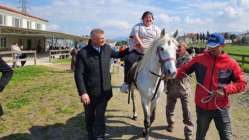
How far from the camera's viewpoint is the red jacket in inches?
202

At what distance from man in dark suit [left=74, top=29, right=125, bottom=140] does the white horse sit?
0.91 metres

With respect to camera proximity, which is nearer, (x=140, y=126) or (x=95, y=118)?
(x=95, y=118)

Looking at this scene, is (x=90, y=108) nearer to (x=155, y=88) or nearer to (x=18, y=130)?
(x=155, y=88)

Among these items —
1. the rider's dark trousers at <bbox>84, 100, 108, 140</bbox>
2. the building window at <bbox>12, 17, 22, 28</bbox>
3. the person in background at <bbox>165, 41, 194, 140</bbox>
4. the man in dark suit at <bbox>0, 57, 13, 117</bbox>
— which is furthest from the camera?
the building window at <bbox>12, 17, 22, 28</bbox>

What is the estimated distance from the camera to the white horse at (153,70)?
6453mm

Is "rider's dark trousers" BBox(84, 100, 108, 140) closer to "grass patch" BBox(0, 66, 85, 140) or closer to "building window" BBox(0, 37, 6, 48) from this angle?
"grass patch" BBox(0, 66, 85, 140)

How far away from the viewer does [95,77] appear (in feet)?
21.3

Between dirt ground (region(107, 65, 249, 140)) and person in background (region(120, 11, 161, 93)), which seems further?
person in background (region(120, 11, 161, 93))

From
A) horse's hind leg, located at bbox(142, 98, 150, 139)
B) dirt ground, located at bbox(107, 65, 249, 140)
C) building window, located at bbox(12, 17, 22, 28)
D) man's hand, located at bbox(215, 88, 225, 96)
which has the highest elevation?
building window, located at bbox(12, 17, 22, 28)

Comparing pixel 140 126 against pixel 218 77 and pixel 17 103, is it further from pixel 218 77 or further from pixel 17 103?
pixel 17 103

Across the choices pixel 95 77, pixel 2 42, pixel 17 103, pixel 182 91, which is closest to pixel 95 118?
pixel 95 77

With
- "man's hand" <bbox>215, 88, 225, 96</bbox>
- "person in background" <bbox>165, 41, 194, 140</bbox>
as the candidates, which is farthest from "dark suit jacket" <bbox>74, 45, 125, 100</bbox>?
"man's hand" <bbox>215, 88, 225, 96</bbox>

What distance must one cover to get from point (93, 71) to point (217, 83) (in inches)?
88.2

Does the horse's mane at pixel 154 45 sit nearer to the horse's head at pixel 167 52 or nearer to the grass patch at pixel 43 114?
the horse's head at pixel 167 52
